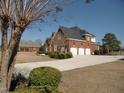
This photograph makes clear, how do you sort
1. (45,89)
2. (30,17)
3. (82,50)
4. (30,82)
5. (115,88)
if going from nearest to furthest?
(30,17), (45,89), (30,82), (115,88), (82,50)

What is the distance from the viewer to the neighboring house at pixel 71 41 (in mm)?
59969

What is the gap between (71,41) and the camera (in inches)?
2379

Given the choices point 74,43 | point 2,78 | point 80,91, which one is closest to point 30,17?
point 2,78

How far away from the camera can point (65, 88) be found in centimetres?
1205

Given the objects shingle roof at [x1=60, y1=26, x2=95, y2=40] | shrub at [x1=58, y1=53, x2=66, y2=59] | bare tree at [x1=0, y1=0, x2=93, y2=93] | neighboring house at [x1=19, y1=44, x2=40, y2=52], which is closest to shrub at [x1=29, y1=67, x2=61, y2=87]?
bare tree at [x1=0, y1=0, x2=93, y2=93]

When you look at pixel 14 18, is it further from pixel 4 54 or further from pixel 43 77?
pixel 43 77

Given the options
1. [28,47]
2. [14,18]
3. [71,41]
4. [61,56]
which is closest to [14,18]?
[14,18]

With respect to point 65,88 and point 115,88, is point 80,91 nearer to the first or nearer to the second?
point 65,88

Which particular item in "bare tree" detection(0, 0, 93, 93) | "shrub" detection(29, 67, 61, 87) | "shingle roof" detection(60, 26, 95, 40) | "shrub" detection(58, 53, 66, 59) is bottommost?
"shrub" detection(29, 67, 61, 87)

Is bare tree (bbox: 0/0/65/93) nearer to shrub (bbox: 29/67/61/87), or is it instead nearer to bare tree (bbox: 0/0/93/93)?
bare tree (bbox: 0/0/93/93)

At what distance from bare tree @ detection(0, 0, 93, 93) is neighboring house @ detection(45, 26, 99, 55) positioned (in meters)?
51.3

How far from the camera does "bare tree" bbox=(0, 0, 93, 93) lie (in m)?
7.59

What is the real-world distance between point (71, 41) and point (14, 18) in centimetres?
5263

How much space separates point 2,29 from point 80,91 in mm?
5305
